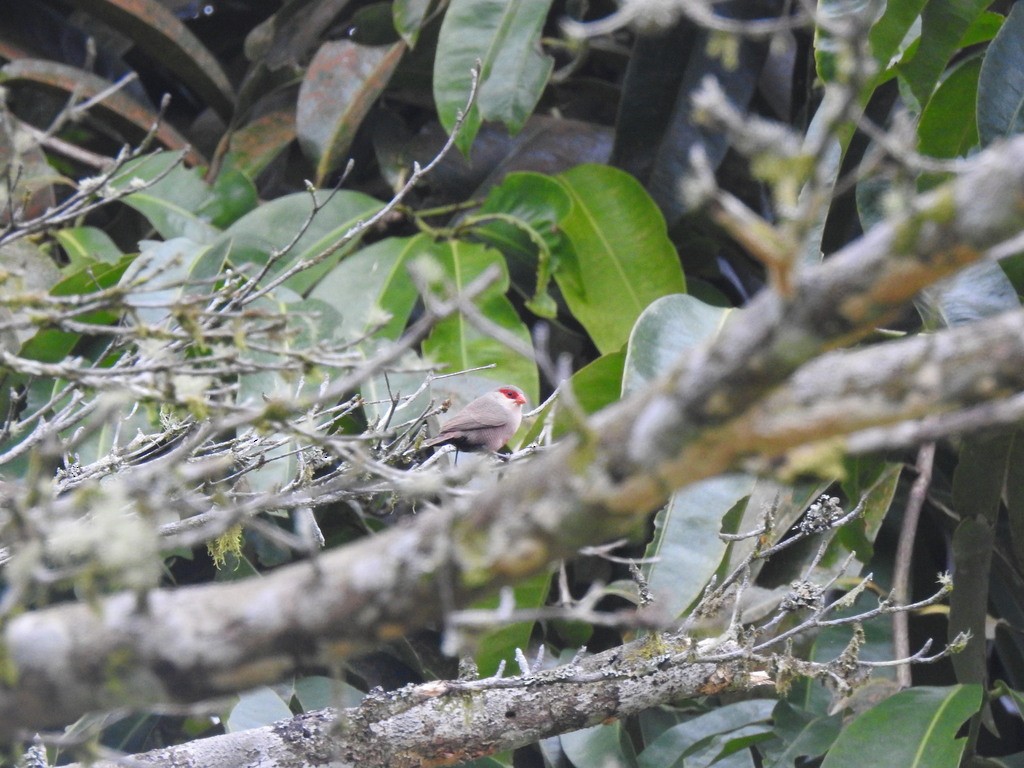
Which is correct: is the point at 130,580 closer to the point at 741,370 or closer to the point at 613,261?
the point at 741,370

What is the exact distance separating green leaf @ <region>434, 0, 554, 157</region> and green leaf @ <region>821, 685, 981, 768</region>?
200cm

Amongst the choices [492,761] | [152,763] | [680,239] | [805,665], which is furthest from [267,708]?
[680,239]

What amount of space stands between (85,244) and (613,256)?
1874 mm

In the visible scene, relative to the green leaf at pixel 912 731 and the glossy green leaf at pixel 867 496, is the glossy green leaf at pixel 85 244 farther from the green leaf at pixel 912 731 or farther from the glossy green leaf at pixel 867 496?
the green leaf at pixel 912 731

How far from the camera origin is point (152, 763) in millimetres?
1752

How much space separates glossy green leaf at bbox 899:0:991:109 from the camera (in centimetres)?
271

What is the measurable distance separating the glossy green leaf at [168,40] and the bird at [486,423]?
7.32ft

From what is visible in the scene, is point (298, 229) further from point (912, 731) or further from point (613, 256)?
point (912, 731)

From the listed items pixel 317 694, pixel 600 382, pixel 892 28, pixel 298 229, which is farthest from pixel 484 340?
pixel 892 28

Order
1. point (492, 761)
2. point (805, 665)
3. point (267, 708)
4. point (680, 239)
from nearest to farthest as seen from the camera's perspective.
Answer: point (805, 665) → point (267, 708) → point (492, 761) → point (680, 239)

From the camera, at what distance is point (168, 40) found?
166 inches

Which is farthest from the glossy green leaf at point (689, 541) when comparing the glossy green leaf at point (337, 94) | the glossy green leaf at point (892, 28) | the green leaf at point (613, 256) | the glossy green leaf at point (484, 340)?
the glossy green leaf at point (337, 94)

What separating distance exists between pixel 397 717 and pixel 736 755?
1.30m

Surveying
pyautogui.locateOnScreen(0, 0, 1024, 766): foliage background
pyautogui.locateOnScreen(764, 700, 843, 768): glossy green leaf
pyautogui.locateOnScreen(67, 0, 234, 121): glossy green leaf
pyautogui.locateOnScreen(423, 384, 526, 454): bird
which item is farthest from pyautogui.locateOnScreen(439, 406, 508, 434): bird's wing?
pyautogui.locateOnScreen(67, 0, 234, 121): glossy green leaf
